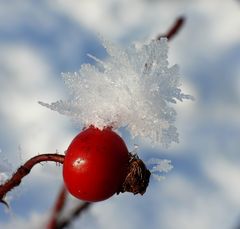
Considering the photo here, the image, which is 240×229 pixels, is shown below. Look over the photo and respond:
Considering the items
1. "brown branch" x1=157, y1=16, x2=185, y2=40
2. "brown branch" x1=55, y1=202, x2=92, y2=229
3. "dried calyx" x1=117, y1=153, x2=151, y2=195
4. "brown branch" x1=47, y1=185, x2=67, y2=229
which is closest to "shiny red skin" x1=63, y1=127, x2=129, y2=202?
"dried calyx" x1=117, y1=153, x2=151, y2=195

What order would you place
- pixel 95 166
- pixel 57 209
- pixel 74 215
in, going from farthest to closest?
pixel 57 209
pixel 74 215
pixel 95 166

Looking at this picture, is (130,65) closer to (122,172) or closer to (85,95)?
(85,95)

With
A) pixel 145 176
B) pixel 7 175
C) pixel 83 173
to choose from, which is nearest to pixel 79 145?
pixel 83 173

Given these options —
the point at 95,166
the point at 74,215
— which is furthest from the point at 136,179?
the point at 74,215

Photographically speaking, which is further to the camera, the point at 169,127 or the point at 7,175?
the point at 7,175

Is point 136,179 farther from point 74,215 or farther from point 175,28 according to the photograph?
point 175,28

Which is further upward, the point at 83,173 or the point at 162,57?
the point at 162,57

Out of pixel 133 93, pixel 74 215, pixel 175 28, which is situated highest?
pixel 175 28
